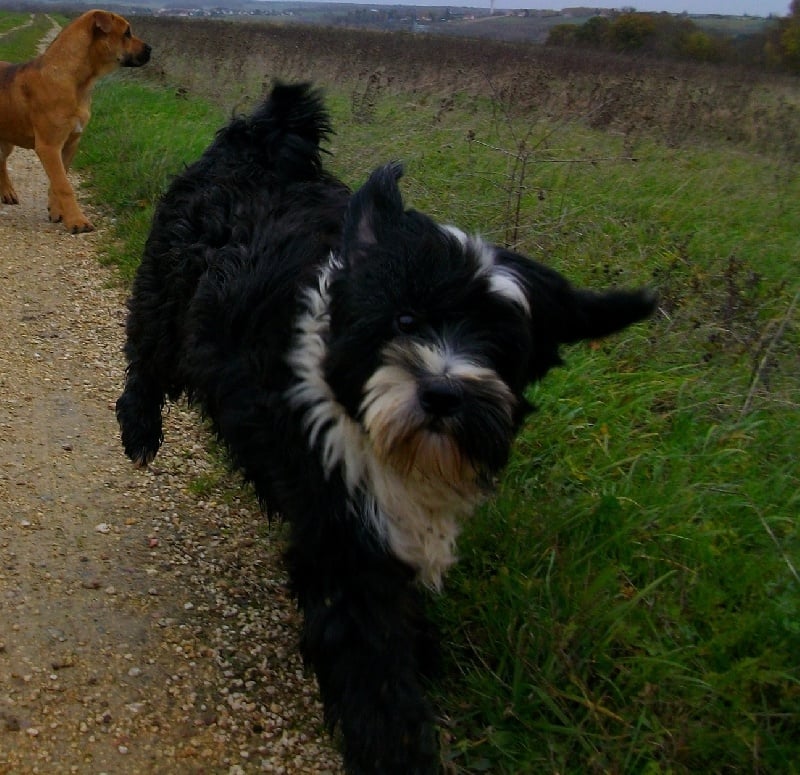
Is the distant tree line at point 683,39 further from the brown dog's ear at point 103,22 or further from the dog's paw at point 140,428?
the dog's paw at point 140,428

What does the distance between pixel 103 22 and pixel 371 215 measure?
792 cm

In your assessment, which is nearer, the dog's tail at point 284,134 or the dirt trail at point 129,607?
the dirt trail at point 129,607

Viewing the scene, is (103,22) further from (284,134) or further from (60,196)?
(284,134)

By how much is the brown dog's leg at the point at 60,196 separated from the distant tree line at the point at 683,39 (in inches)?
505

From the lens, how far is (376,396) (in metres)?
2.28

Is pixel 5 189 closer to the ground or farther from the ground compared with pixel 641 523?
closer to the ground

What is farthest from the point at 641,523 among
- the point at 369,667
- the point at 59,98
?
the point at 59,98

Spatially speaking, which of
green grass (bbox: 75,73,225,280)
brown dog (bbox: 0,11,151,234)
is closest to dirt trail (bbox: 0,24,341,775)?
green grass (bbox: 75,73,225,280)

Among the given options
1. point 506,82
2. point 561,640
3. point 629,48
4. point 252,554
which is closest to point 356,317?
point 561,640

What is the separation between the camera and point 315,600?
8.55ft

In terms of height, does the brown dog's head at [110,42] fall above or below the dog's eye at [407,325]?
below

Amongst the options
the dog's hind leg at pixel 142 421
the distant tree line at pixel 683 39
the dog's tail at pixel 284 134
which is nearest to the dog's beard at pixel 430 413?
the dog's tail at pixel 284 134

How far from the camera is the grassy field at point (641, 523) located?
2.62m

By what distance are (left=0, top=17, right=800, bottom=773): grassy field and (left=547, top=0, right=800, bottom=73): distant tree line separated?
39.3 ft
